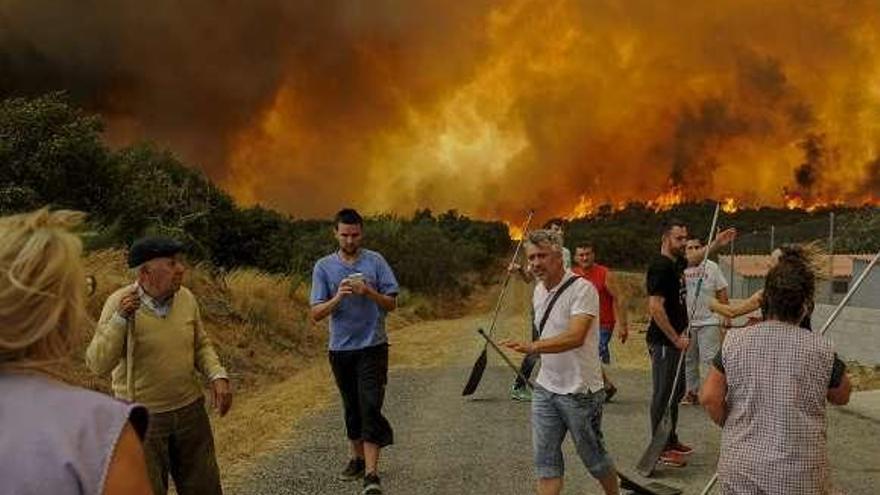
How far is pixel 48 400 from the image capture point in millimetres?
1775

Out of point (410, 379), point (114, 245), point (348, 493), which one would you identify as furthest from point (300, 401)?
point (114, 245)

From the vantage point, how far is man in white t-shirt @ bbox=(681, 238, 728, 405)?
8.41 metres

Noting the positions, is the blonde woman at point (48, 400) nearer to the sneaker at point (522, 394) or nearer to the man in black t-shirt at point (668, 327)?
the man in black t-shirt at point (668, 327)

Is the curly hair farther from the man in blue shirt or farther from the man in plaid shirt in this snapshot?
the man in blue shirt

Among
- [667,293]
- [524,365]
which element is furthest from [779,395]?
[524,365]

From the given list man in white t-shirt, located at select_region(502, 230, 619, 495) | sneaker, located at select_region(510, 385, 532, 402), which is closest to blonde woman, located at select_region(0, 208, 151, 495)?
man in white t-shirt, located at select_region(502, 230, 619, 495)

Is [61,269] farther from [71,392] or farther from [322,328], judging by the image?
[322,328]

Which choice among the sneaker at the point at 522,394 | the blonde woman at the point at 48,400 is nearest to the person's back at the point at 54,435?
the blonde woman at the point at 48,400

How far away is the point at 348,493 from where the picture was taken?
706cm

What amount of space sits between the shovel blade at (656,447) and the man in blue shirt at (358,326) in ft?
6.01

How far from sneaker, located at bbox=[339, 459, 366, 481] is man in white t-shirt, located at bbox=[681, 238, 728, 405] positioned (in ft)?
9.79

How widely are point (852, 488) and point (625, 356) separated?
9.45m

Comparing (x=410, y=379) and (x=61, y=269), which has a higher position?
(x=61, y=269)

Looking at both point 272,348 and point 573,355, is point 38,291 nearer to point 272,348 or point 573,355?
point 573,355
